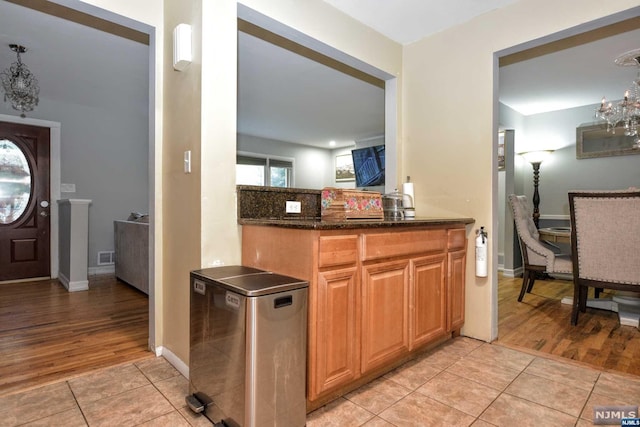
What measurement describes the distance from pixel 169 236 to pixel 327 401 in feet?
4.37

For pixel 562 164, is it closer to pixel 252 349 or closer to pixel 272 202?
pixel 272 202

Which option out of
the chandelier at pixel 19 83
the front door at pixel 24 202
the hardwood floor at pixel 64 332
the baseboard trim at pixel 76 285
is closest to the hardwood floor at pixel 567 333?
the hardwood floor at pixel 64 332

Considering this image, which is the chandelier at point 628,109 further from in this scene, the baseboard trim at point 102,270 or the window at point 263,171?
the baseboard trim at point 102,270

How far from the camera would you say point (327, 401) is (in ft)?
5.61

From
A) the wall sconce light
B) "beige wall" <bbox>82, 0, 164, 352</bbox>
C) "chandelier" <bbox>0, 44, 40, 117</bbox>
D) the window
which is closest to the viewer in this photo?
the wall sconce light

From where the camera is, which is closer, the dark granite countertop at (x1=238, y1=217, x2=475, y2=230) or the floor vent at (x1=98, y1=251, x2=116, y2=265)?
the dark granite countertop at (x1=238, y1=217, x2=475, y2=230)

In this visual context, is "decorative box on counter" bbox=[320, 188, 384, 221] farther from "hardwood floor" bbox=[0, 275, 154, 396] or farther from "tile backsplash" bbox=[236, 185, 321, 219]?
"hardwood floor" bbox=[0, 275, 154, 396]

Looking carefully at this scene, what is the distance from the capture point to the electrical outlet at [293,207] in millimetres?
2237

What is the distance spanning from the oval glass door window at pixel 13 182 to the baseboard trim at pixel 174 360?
3.81 m

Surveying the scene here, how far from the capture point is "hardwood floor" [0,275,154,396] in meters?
2.05

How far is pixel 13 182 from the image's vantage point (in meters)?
4.51

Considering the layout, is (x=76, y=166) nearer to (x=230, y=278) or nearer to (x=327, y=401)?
(x=230, y=278)

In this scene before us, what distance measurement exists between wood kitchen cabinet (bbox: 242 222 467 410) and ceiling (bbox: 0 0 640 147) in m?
1.67

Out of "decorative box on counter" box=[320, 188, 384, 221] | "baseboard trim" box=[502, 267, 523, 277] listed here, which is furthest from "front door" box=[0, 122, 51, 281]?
"baseboard trim" box=[502, 267, 523, 277]
